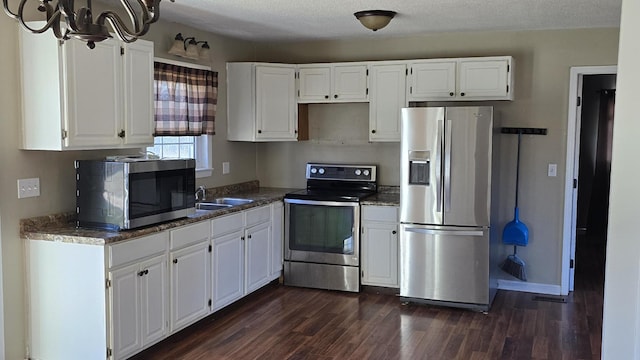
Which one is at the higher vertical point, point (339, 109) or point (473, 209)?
point (339, 109)

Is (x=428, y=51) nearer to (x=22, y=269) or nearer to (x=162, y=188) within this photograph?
(x=162, y=188)

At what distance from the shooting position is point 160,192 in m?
3.78

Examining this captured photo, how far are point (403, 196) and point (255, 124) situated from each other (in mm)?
1550

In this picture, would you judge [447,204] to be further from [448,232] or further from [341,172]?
[341,172]

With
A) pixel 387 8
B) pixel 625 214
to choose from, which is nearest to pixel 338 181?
pixel 387 8

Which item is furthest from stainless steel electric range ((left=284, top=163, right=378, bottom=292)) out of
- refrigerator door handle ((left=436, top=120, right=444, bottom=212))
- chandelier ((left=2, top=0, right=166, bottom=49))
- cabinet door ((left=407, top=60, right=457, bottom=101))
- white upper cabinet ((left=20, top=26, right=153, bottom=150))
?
chandelier ((left=2, top=0, right=166, bottom=49))

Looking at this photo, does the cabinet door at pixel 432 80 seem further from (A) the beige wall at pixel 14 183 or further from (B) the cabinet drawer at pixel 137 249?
(A) the beige wall at pixel 14 183

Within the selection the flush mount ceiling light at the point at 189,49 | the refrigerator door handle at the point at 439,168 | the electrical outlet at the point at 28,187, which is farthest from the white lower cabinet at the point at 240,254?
the refrigerator door handle at the point at 439,168

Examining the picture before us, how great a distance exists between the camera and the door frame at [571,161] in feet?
16.5

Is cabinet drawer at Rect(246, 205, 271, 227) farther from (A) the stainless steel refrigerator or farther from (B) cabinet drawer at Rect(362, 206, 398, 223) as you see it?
(A) the stainless steel refrigerator

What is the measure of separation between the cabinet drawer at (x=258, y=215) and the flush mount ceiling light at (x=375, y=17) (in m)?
1.78

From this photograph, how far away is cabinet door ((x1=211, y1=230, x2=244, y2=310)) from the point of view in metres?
4.40

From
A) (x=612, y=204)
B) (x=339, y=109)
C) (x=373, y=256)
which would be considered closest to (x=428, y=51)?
(x=339, y=109)

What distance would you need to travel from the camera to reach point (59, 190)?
3.67 meters
